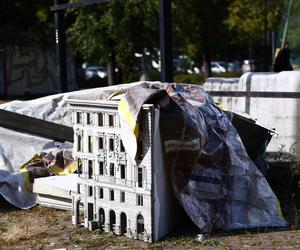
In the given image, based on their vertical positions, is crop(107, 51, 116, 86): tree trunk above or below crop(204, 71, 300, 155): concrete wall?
below

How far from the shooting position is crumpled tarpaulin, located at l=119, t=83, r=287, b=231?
6.08 m

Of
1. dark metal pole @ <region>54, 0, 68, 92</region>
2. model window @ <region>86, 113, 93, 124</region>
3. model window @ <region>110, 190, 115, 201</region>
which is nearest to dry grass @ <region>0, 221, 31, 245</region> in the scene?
model window @ <region>110, 190, 115, 201</region>

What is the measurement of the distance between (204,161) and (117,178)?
34.2 inches

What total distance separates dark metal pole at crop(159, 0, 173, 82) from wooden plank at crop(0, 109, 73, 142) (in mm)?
1680

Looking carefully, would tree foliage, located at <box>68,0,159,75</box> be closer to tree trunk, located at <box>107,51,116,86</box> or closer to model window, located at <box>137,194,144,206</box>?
tree trunk, located at <box>107,51,116,86</box>

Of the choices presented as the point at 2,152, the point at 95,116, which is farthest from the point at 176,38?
the point at 95,116

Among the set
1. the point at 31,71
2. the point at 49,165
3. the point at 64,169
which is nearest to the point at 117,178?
the point at 64,169

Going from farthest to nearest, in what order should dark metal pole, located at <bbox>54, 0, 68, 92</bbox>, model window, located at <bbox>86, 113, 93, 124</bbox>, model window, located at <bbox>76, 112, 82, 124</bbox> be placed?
1. dark metal pole, located at <bbox>54, 0, 68, 92</bbox>
2. model window, located at <bbox>76, 112, 82, 124</bbox>
3. model window, located at <bbox>86, 113, 93, 124</bbox>

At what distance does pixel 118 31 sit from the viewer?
2234cm

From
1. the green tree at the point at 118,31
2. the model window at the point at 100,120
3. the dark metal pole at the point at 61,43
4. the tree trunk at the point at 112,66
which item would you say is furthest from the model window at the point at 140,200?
the tree trunk at the point at 112,66

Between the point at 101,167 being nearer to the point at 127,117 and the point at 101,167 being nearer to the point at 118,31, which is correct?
the point at 127,117

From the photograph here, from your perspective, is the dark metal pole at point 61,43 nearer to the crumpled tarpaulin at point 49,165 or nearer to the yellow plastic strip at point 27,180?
the crumpled tarpaulin at point 49,165

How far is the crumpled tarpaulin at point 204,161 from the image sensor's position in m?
6.08

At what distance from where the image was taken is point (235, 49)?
209ft
